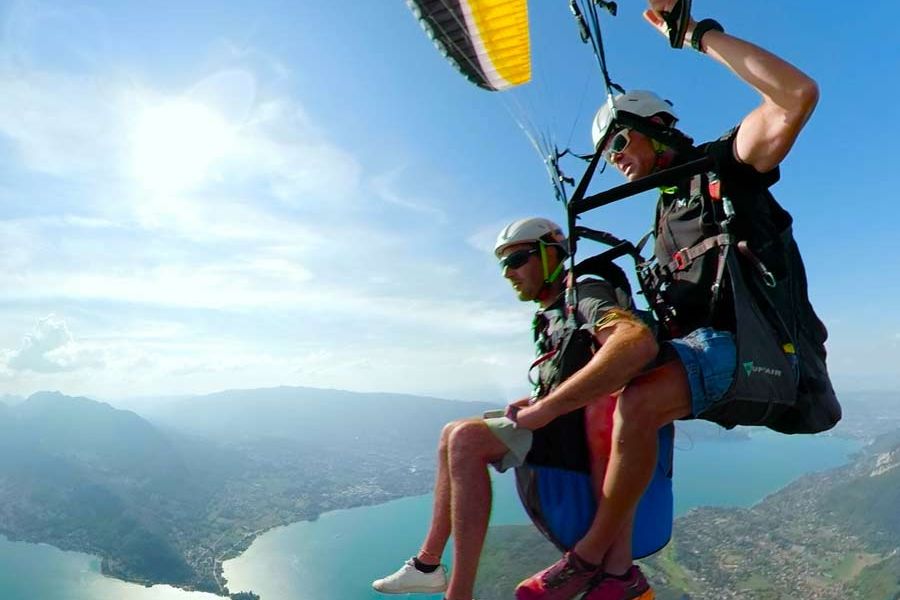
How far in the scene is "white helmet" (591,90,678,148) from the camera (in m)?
3.27

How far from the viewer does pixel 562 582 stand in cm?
262

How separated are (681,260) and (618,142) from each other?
0.88 m

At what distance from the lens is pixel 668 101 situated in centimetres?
342

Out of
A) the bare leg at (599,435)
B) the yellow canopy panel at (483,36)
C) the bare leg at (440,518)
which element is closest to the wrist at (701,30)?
the bare leg at (599,435)

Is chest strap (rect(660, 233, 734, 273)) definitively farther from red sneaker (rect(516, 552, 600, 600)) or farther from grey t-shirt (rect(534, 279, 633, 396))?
red sneaker (rect(516, 552, 600, 600))

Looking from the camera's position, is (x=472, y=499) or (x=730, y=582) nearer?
(x=472, y=499)

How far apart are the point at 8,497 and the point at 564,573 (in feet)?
643

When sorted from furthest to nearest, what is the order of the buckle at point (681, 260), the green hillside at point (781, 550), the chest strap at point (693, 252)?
the green hillside at point (781, 550) < the buckle at point (681, 260) < the chest strap at point (693, 252)

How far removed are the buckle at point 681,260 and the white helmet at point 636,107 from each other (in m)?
0.91

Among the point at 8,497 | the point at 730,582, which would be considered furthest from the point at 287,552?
the point at 8,497

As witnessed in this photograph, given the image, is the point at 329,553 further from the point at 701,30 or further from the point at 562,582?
the point at 701,30

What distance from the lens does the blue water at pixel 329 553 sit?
8375 centimetres

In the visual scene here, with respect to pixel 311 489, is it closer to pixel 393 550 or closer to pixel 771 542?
pixel 393 550

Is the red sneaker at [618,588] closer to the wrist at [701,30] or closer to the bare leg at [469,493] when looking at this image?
the bare leg at [469,493]
